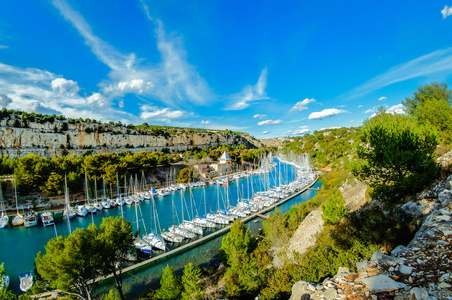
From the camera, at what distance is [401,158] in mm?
8453

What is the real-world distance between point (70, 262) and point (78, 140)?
186ft

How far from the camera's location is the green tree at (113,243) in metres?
10.8

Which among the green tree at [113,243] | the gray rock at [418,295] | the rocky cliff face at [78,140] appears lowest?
the green tree at [113,243]

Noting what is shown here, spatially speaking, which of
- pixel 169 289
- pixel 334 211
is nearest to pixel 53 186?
pixel 169 289

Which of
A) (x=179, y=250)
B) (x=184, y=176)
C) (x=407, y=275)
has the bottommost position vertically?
(x=179, y=250)

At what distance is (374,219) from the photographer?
8359mm

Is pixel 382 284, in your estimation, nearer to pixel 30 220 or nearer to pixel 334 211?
pixel 334 211

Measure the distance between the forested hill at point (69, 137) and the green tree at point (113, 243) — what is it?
51.2m

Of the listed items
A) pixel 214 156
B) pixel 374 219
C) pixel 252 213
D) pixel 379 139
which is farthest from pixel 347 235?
pixel 214 156

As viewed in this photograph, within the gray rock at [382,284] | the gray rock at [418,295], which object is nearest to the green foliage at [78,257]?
the gray rock at [382,284]

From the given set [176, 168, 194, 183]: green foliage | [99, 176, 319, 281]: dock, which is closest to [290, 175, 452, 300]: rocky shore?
[99, 176, 319, 281]: dock

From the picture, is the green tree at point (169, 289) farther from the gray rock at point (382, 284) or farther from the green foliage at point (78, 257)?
the gray rock at point (382, 284)

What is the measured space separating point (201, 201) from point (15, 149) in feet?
150

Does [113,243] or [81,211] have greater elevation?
[113,243]
